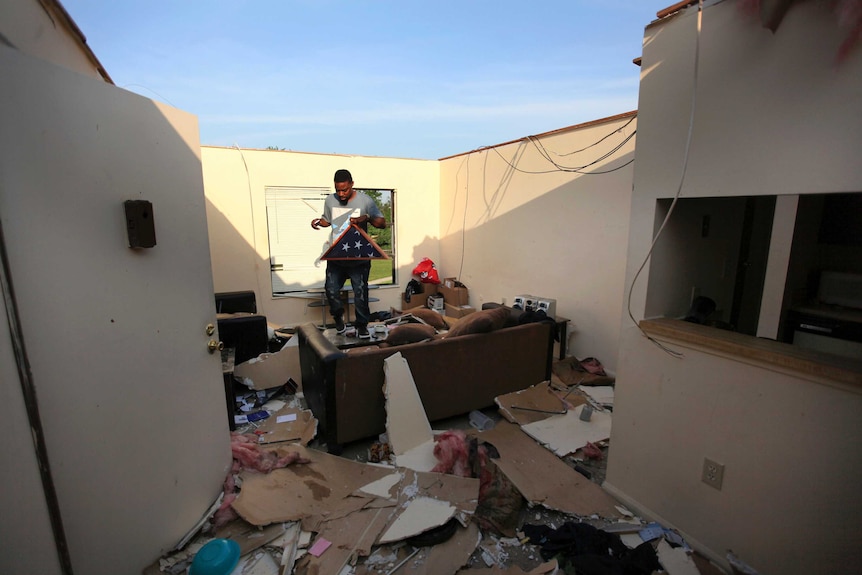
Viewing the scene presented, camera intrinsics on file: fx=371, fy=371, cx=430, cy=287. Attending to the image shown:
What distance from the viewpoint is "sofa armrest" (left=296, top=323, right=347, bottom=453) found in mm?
2283

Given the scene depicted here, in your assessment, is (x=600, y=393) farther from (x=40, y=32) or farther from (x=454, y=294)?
(x=40, y=32)

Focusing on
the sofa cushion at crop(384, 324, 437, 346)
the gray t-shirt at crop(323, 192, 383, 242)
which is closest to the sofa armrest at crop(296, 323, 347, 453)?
the sofa cushion at crop(384, 324, 437, 346)

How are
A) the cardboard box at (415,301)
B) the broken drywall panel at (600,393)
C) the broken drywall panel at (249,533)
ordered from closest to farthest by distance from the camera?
the broken drywall panel at (249,533)
the broken drywall panel at (600,393)
the cardboard box at (415,301)

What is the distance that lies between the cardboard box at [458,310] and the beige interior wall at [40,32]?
4.35 meters

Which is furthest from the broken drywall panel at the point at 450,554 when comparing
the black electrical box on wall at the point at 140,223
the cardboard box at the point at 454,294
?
the cardboard box at the point at 454,294

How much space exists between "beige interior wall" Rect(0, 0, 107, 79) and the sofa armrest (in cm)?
171

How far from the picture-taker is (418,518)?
181 cm

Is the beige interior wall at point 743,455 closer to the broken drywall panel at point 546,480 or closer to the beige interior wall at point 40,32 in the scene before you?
the broken drywall panel at point 546,480

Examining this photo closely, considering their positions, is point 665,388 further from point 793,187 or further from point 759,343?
point 793,187

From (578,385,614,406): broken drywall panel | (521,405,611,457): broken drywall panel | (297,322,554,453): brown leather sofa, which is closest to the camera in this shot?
(297,322,554,453): brown leather sofa

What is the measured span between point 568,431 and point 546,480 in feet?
2.05

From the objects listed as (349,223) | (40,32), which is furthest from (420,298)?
(40,32)

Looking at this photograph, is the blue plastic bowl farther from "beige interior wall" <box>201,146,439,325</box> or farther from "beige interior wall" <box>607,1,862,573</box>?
"beige interior wall" <box>201,146,439,325</box>

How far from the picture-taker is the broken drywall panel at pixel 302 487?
185 centimetres
